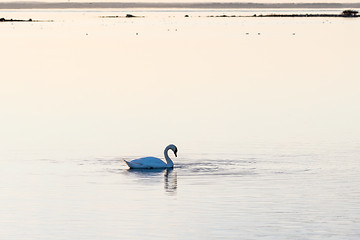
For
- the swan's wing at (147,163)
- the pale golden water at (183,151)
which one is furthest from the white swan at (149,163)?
the pale golden water at (183,151)

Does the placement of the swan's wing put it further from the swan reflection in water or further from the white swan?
the swan reflection in water

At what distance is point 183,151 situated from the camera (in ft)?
81.6

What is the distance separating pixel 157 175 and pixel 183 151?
2.74m

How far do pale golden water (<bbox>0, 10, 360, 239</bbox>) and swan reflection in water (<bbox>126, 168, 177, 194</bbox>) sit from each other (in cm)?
4

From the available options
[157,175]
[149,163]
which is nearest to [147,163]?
[149,163]

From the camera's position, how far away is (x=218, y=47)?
69.8m

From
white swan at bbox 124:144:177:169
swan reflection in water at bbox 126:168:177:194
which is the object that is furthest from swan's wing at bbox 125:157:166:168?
swan reflection in water at bbox 126:168:177:194

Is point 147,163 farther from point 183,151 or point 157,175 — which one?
point 183,151

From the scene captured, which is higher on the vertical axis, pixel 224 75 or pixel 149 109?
pixel 224 75

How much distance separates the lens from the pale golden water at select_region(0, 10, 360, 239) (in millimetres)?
17172

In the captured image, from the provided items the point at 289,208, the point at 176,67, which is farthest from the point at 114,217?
the point at 176,67

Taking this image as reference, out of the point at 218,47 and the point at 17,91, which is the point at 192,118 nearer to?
the point at 17,91

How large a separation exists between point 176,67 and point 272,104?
17.4 metres

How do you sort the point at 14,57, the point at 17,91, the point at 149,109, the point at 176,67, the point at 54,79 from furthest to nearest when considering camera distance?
the point at 14,57 < the point at 176,67 < the point at 54,79 < the point at 17,91 < the point at 149,109
